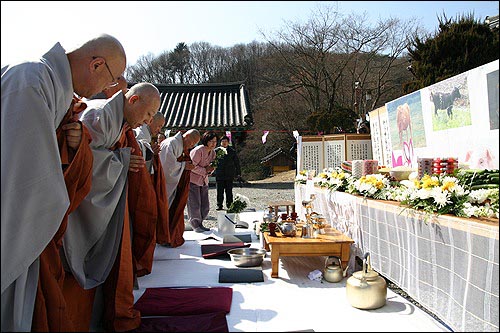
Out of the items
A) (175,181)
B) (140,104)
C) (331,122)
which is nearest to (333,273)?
(140,104)

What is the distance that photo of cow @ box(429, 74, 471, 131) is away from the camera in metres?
3.97

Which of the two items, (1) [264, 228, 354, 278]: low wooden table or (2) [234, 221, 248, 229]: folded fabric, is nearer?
(1) [264, 228, 354, 278]: low wooden table

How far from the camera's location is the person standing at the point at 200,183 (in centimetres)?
645

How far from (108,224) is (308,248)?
5.57 ft

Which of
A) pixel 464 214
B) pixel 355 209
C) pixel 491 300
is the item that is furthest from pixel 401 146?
pixel 491 300

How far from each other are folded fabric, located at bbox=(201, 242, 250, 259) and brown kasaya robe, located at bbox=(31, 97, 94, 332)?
213cm

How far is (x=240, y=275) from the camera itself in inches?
145

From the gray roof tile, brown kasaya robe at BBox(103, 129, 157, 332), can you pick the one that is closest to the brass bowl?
brown kasaya robe at BBox(103, 129, 157, 332)

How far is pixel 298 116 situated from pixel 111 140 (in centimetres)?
1959

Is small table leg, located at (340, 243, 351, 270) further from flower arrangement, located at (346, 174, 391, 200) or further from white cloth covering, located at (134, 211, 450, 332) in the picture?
flower arrangement, located at (346, 174, 391, 200)

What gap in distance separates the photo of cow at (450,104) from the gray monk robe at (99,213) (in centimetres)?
319

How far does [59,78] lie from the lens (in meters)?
1.95

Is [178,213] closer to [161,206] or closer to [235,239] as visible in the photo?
[235,239]

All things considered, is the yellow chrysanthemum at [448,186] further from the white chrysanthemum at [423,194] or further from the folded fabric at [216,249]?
the folded fabric at [216,249]
